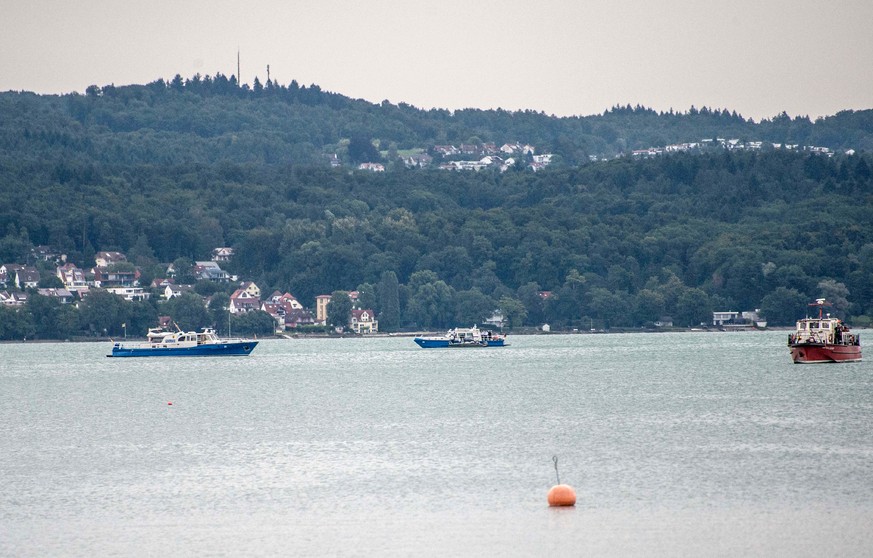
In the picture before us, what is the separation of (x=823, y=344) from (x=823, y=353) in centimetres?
70

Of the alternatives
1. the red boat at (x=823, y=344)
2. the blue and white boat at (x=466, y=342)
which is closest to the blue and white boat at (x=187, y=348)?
the blue and white boat at (x=466, y=342)

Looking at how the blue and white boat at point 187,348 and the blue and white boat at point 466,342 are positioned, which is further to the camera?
the blue and white boat at point 466,342

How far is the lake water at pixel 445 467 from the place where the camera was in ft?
105

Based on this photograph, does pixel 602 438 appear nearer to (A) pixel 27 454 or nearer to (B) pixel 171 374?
(A) pixel 27 454

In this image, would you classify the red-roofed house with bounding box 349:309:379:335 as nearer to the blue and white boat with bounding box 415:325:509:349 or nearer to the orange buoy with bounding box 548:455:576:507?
the blue and white boat with bounding box 415:325:509:349

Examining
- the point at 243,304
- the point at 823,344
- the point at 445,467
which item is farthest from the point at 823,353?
the point at 243,304

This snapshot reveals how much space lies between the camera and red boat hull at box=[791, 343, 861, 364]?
89.1m

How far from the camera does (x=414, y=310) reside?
7165 inches

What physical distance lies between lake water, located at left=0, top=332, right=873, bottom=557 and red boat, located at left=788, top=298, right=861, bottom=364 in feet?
15.0

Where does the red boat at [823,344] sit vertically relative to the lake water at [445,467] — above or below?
above

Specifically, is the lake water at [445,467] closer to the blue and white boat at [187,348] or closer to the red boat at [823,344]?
the red boat at [823,344]

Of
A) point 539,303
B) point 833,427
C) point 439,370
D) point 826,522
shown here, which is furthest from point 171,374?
point 539,303

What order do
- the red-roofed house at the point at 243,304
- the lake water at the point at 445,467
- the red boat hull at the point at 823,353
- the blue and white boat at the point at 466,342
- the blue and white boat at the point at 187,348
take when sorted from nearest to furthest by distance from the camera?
the lake water at the point at 445,467
the red boat hull at the point at 823,353
the blue and white boat at the point at 187,348
the blue and white boat at the point at 466,342
the red-roofed house at the point at 243,304

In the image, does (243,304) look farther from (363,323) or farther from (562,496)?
(562,496)
